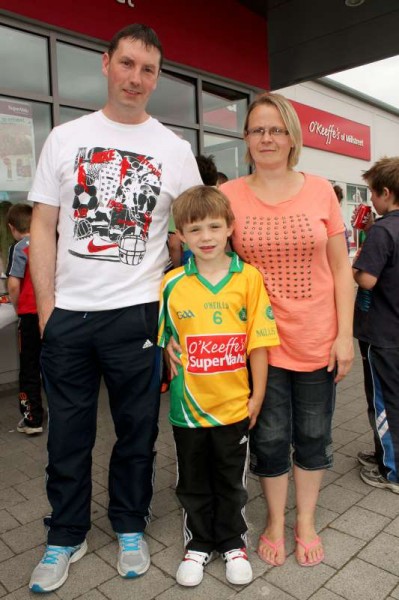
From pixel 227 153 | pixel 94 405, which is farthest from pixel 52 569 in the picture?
pixel 227 153

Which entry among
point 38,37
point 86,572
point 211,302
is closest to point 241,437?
point 211,302

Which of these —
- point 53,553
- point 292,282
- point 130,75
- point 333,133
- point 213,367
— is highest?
point 333,133

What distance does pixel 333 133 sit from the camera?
1319 centimetres

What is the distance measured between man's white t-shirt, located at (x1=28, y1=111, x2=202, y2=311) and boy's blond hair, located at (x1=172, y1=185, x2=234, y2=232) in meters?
0.13

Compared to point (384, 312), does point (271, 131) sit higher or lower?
higher

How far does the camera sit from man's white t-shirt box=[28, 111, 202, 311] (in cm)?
208

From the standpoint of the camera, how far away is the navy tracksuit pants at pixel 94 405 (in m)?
2.13

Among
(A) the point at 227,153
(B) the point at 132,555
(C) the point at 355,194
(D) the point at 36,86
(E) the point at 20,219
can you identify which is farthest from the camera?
(C) the point at 355,194

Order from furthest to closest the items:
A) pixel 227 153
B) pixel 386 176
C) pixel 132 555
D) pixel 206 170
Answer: pixel 227 153
pixel 206 170
pixel 386 176
pixel 132 555

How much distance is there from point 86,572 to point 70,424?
25.5 inches

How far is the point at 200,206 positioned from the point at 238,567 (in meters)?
1.47

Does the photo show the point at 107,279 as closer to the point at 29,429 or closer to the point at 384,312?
the point at 384,312

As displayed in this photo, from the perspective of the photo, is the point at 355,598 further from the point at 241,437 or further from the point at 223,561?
the point at 241,437

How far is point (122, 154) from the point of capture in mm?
2111
